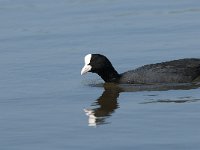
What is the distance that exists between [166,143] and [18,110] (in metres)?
2.79

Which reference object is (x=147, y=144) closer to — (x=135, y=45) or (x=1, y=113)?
(x=1, y=113)

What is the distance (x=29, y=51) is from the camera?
50.2ft

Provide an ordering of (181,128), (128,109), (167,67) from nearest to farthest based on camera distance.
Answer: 1. (181,128)
2. (128,109)
3. (167,67)

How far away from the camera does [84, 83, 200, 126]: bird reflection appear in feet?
35.8

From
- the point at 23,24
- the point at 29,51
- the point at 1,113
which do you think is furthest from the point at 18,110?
the point at 23,24

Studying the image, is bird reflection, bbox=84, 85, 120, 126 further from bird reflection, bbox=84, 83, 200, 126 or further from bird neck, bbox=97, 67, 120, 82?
bird neck, bbox=97, 67, 120, 82

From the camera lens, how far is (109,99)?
40.5ft

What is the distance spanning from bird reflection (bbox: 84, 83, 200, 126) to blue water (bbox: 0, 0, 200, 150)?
0.07 feet

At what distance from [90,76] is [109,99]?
2.04m

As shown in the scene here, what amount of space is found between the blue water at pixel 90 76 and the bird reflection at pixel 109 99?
2 centimetres

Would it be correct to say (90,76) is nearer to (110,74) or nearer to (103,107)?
(110,74)

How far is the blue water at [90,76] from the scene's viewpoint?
9758 mm

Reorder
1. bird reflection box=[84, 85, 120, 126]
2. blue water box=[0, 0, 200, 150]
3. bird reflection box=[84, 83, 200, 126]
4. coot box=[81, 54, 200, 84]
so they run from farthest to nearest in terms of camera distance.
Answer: coot box=[81, 54, 200, 84] → bird reflection box=[84, 83, 200, 126] → bird reflection box=[84, 85, 120, 126] → blue water box=[0, 0, 200, 150]

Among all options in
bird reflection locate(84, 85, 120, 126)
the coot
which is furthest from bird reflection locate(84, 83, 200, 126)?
the coot
